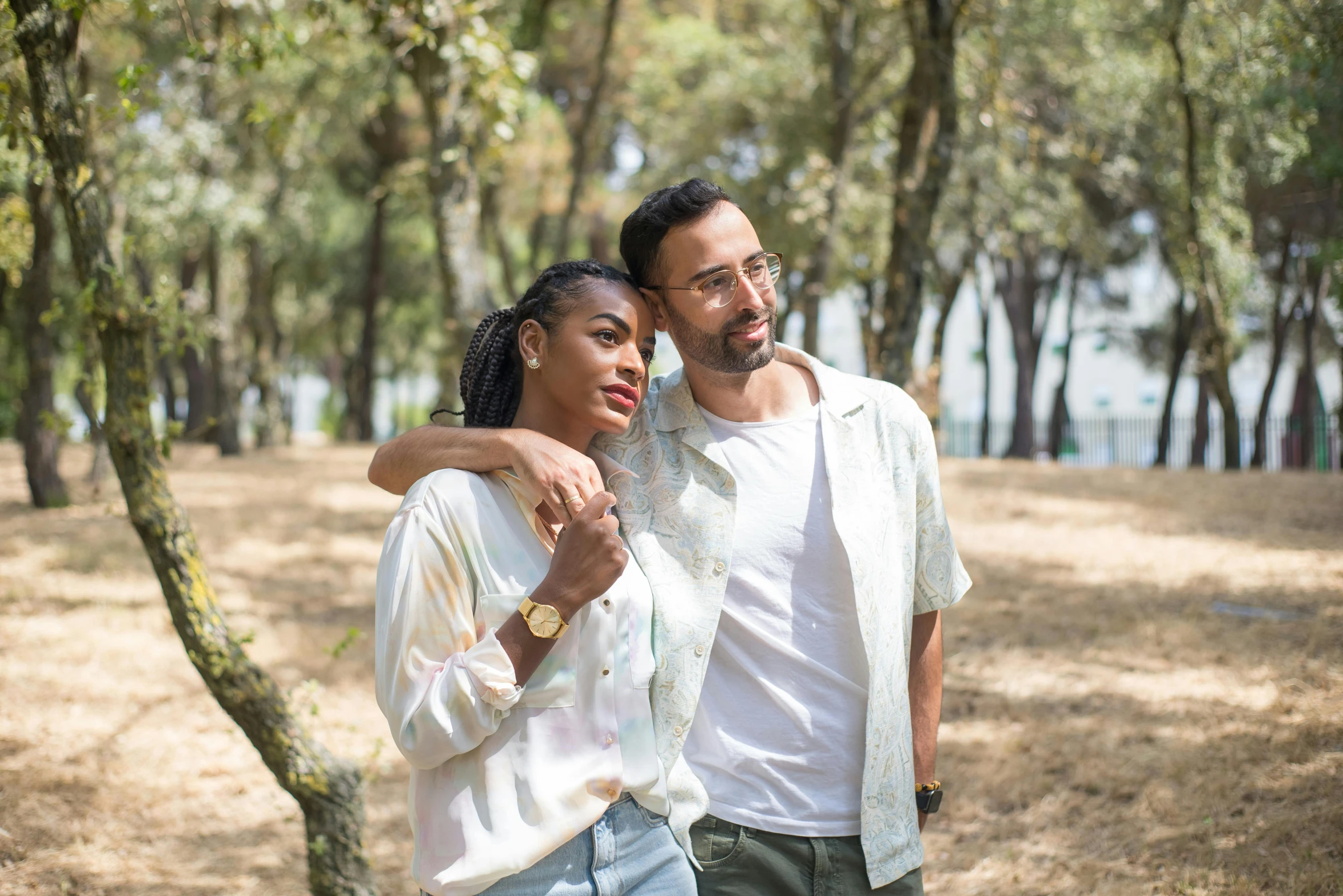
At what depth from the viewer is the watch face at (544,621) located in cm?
194

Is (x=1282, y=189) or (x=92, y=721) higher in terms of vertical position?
(x=1282, y=189)

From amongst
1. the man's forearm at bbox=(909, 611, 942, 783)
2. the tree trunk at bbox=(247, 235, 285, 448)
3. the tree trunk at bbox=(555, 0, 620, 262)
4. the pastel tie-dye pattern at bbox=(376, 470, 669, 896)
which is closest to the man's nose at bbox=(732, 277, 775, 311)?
the pastel tie-dye pattern at bbox=(376, 470, 669, 896)

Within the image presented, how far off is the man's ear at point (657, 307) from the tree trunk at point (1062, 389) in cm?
2261

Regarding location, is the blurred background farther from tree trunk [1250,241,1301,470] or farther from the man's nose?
the man's nose

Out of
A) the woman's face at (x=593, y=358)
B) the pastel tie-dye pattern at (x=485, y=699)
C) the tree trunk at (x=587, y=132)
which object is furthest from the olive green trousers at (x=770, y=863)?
the tree trunk at (x=587, y=132)

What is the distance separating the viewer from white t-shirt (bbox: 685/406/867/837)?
236 cm

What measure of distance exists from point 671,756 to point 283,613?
6.71m

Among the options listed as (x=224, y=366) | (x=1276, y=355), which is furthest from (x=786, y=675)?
(x=1276, y=355)

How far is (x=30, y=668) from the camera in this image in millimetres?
6789

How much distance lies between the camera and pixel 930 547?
263 cm

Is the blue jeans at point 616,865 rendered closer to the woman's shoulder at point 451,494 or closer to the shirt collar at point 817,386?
the woman's shoulder at point 451,494

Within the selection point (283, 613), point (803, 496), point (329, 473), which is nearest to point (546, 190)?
point (329, 473)

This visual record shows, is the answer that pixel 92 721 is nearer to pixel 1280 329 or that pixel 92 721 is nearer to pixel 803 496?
pixel 803 496

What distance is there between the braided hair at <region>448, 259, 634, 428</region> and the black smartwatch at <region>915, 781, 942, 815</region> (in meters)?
1.33
